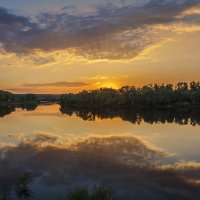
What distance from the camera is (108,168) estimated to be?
81.0 ft

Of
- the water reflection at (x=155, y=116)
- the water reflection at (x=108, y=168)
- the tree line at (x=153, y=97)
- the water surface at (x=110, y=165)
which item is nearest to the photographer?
the water surface at (x=110, y=165)

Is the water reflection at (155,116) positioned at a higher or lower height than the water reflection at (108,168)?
higher

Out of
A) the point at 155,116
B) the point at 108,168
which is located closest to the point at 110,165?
the point at 108,168

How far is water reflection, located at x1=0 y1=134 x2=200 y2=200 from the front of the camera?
1966 cm

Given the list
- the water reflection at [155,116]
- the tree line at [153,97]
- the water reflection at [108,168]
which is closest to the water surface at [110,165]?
the water reflection at [108,168]

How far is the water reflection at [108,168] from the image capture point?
19.7 meters

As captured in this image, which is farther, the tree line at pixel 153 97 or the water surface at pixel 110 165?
the tree line at pixel 153 97

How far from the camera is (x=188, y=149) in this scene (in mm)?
32562

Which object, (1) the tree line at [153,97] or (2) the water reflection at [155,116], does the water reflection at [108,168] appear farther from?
(1) the tree line at [153,97]

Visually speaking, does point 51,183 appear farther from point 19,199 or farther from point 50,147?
point 50,147

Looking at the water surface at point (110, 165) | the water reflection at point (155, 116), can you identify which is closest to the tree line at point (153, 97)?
the water reflection at point (155, 116)

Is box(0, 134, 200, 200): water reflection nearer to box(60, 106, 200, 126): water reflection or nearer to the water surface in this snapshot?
the water surface

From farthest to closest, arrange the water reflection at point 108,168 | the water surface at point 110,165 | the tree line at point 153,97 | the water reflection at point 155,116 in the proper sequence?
the tree line at point 153,97 → the water reflection at point 155,116 → the water reflection at point 108,168 → the water surface at point 110,165

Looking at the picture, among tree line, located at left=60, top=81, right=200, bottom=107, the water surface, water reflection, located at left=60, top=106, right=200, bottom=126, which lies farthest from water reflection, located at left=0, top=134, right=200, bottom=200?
tree line, located at left=60, top=81, right=200, bottom=107
